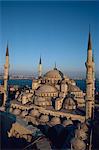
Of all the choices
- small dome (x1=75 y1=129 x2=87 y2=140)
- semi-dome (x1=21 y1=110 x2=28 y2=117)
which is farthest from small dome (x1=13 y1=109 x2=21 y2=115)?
small dome (x1=75 y1=129 x2=87 y2=140)

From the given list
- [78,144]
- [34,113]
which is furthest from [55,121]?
[78,144]

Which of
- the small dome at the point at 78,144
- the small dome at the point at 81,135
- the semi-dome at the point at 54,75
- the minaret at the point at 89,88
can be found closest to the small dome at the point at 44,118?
the minaret at the point at 89,88

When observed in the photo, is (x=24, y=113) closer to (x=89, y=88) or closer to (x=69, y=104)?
(x=69, y=104)

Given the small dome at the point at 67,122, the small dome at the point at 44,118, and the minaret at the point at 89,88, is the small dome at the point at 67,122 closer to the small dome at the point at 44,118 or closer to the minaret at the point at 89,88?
the minaret at the point at 89,88

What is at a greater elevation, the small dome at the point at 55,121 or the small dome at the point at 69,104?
the small dome at the point at 69,104

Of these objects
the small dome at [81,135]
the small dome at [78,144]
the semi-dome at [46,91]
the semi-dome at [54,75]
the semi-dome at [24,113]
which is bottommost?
the small dome at [78,144]

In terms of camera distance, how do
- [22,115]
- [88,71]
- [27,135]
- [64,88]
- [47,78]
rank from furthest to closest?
[47,78] → [64,88] → [22,115] → [88,71] → [27,135]

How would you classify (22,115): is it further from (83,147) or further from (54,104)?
(83,147)

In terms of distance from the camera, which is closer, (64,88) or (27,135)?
(27,135)

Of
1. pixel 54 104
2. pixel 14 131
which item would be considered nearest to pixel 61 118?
pixel 54 104

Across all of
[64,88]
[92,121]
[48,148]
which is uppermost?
[64,88]

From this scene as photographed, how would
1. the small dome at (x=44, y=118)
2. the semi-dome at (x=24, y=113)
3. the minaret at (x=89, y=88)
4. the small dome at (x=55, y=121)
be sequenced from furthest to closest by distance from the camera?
the semi-dome at (x=24, y=113), the small dome at (x=44, y=118), the small dome at (x=55, y=121), the minaret at (x=89, y=88)
